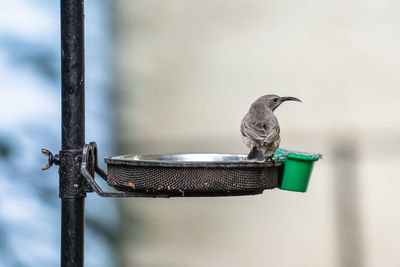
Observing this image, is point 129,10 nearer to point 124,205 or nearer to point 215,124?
point 215,124

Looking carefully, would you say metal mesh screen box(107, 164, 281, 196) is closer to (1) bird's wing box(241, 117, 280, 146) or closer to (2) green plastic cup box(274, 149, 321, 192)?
(2) green plastic cup box(274, 149, 321, 192)

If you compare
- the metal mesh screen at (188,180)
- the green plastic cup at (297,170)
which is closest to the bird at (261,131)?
the green plastic cup at (297,170)

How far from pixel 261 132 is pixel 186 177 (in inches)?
51.2

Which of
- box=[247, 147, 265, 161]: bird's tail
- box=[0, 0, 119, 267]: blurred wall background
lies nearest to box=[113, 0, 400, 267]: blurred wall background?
box=[0, 0, 119, 267]: blurred wall background

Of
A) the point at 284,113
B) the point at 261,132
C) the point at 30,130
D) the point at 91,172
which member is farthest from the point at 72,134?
the point at 284,113

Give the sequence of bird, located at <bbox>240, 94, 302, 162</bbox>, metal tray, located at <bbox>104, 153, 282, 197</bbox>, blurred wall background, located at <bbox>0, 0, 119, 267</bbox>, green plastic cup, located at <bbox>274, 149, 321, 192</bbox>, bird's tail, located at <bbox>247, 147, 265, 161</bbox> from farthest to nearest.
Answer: blurred wall background, located at <bbox>0, 0, 119, 267</bbox> < bird, located at <bbox>240, 94, 302, 162</bbox> < bird's tail, located at <bbox>247, 147, 265, 161</bbox> < green plastic cup, located at <bbox>274, 149, 321, 192</bbox> < metal tray, located at <bbox>104, 153, 282, 197</bbox>

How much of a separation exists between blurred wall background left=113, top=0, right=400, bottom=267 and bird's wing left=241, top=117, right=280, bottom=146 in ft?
3.53

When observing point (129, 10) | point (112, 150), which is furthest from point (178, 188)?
point (129, 10)

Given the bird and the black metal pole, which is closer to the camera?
the black metal pole

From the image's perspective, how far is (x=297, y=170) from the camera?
108 inches

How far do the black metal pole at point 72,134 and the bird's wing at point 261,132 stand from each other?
1183mm

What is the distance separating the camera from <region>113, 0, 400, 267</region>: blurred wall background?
4.68 meters

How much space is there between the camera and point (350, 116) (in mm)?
4777

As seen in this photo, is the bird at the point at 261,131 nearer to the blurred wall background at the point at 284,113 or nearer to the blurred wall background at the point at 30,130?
the blurred wall background at the point at 284,113
